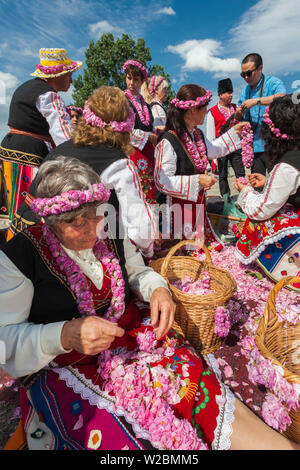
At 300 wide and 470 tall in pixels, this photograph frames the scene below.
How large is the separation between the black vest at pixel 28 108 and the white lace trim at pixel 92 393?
9.01 feet

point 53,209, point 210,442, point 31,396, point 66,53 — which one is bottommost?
point 210,442

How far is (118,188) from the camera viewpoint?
2.45 meters

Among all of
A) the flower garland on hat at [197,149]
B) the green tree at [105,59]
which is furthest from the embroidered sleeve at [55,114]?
the green tree at [105,59]

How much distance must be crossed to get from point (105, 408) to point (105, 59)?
94.1 ft

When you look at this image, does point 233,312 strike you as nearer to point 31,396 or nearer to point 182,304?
point 182,304

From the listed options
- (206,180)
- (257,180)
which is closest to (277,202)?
(257,180)

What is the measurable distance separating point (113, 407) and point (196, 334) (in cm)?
122

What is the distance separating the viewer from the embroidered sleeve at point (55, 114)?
3008 mm

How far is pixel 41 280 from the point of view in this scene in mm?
1509

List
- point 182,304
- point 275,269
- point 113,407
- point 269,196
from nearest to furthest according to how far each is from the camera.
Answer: point 113,407
point 182,304
point 269,196
point 275,269

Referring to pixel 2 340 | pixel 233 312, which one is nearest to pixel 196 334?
pixel 233 312

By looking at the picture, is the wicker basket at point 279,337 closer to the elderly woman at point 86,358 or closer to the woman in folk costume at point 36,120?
the elderly woman at point 86,358

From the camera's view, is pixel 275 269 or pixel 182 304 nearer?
pixel 182 304

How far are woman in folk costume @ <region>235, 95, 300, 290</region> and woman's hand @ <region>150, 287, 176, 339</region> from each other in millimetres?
1839
